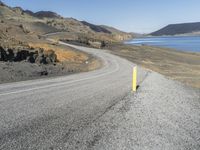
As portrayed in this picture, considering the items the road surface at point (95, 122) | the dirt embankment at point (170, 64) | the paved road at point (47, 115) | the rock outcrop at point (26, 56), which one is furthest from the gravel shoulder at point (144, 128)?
the rock outcrop at point (26, 56)

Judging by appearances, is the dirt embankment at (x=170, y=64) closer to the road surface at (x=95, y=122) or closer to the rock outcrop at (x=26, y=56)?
the rock outcrop at (x=26, y=56)

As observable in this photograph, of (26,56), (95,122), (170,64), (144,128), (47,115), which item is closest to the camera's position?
(144,128)

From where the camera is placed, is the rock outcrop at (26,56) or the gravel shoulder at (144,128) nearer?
the gravel shoulder at (144,128)

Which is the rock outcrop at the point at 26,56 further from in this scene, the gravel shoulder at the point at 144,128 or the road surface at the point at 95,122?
the gravel shoulder at the point at 144,128

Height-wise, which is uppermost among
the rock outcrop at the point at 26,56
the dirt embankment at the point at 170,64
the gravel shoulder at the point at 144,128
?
the gravel shoulder at the point at 144,128

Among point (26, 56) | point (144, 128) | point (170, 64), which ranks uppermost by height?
point (144, 128)

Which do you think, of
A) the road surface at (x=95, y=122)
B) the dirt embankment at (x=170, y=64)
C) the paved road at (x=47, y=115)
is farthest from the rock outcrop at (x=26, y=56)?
the road surface at (x=95, y=122)

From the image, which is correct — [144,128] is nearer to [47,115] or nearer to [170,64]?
[47,115]

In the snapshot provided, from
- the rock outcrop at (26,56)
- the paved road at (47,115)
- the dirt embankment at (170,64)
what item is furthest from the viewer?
the dirt embankment at (170,64)

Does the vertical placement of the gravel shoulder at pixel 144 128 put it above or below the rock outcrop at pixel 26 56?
above

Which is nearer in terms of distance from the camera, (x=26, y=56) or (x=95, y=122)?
(x=95, y=122)

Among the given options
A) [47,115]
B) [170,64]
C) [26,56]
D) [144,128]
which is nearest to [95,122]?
[144,128]

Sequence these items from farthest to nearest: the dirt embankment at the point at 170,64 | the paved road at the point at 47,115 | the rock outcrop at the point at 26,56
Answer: the dirt embankment at the point at 170,64, the rock outcrop at the point at 26,56, the paved road at the point at 47,115

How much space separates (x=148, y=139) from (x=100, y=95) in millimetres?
7107
